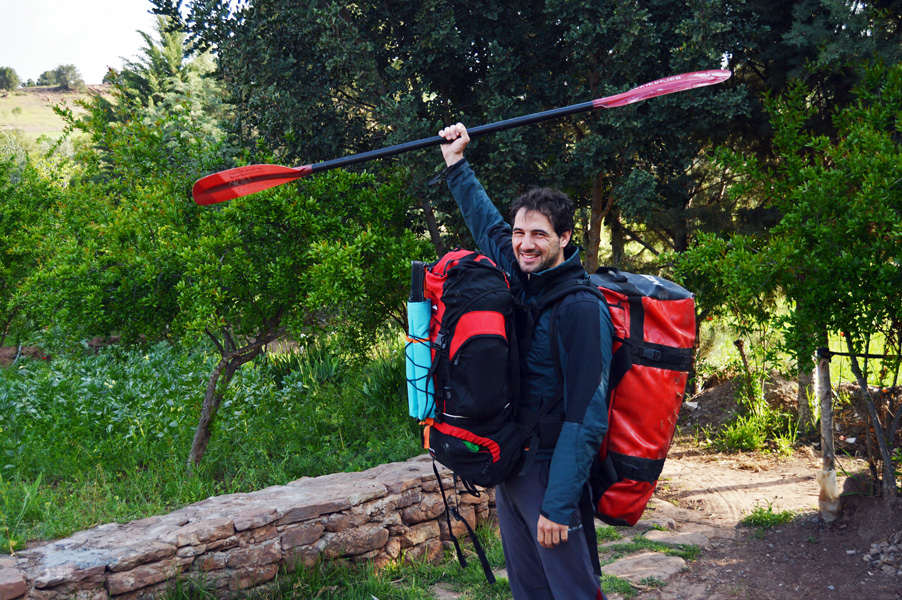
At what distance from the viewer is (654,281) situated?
2.39 m

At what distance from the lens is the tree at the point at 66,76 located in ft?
250

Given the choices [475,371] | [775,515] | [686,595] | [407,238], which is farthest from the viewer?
[407,238]

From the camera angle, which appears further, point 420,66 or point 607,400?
point 420,66

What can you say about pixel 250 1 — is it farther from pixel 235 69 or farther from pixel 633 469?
pixel 633 469

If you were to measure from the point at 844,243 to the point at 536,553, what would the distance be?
2.97m

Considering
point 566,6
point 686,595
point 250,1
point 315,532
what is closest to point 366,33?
point 250,1

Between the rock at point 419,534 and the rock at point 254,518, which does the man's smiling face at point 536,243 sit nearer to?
the rock at point 254,518

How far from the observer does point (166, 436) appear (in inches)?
213

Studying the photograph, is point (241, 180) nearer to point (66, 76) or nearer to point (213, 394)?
point (213, 394)

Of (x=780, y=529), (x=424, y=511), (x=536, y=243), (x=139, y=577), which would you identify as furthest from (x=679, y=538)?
(x=139, y=577)

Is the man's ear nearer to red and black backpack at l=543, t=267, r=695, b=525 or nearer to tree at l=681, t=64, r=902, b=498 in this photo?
red and black backpack at l=543, t=267, r=695, b=525

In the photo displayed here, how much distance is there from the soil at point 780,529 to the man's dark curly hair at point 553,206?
8.51 feet

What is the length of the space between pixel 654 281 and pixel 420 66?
153 inches

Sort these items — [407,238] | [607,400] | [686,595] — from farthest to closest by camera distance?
[407,238] → [686,595] → [607,400]
